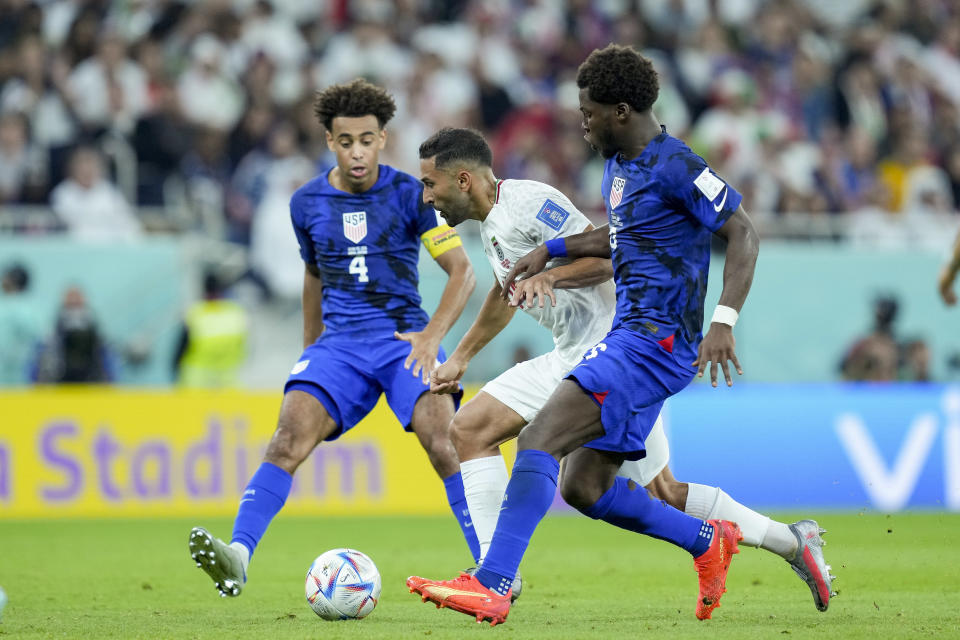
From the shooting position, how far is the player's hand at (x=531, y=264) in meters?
6.16

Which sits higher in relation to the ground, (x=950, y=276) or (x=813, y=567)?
(x=950, y=276)

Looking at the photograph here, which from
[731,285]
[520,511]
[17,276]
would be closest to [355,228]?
[520,511]

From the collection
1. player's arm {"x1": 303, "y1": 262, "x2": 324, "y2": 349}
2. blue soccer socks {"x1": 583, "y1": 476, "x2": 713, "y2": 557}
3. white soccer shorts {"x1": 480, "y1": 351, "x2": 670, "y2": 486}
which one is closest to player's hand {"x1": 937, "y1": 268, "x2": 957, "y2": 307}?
white soccer shorts {"x1": 480, "y1": 351, "x2": 670, "y2": 486}

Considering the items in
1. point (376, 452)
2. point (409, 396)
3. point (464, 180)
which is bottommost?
point (376, 452)

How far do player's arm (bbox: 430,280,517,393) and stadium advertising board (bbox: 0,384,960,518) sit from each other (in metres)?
6.89

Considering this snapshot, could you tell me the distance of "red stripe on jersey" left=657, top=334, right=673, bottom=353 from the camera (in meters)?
5.85

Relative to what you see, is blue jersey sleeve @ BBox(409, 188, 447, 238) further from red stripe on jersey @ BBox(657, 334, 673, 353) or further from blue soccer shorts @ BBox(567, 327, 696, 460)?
red stripe on jersey @ BBox(657, 334, 673, 353)

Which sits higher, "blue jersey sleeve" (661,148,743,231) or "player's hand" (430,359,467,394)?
"blue jersey sleeve" (661,148,743,231)

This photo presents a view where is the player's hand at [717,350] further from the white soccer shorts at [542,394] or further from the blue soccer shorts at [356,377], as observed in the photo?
the blue soccer shorts at [356,377]

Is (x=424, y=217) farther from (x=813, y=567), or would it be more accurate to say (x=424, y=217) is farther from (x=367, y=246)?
(x=813, y=567)

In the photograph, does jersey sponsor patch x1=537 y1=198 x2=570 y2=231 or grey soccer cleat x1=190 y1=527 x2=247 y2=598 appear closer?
grey soccer cleat x1=190 y1=527 x2=247 y2=598

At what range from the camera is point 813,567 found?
6.40 m

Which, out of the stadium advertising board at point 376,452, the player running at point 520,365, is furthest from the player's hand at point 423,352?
the stadium advertising board at point 376,452

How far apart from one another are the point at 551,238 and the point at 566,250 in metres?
0.29
